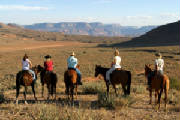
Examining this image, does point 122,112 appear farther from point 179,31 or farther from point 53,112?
point 179,31

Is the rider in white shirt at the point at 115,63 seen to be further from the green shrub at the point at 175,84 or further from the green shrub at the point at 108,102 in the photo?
the green shrub at the point at 175,84

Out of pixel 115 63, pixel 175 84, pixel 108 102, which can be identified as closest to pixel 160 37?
pixel 175 84

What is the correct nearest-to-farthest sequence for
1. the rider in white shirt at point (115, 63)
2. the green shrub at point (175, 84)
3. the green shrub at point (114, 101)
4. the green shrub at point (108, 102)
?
the green shrub at point (114, 101), the green shrub at point (108, 102), the rider in white shirt at point (115, 63), the green shrub at point (175, 84)

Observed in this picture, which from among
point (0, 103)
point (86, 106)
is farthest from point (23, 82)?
point (86, 106)

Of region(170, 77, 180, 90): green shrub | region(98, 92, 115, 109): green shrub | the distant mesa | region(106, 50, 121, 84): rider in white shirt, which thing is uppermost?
the distant mesa

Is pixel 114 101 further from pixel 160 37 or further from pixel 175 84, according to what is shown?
pixel 160 37

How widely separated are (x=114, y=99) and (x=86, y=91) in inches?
160

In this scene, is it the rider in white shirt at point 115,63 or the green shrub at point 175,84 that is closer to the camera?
the rider in white shirt at point 115,63

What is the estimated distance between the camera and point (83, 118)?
6719 millimetres

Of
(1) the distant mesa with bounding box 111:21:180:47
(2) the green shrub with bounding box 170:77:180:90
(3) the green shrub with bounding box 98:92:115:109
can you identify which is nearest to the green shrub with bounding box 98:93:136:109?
(3) the green shrub with bounding box 98:92:115:109

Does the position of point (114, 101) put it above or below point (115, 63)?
below

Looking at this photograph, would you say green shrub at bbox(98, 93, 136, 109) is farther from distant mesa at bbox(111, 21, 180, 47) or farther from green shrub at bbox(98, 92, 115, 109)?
distant mesa at bbox(111, 21, 180, 47)

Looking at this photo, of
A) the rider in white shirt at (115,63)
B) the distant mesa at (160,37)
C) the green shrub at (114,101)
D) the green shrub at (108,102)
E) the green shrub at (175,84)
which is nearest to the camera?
the green shrub at (114,101)

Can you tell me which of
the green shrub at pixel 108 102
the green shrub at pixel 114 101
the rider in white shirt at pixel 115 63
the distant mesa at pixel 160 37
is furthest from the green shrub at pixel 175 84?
the distant mesa at pixel 160 37
